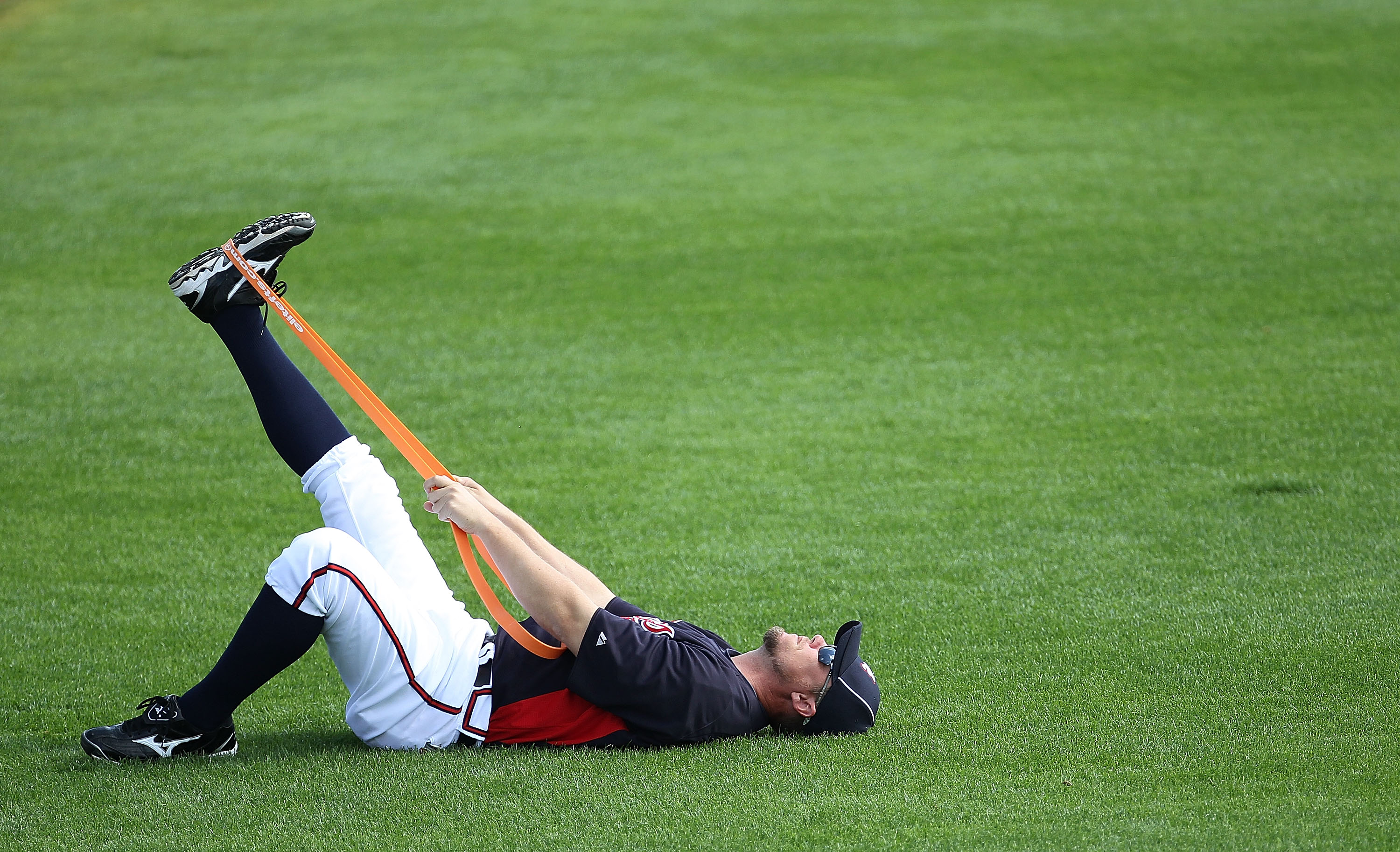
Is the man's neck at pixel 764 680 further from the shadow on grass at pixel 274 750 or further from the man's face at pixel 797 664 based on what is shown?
the shadow on grass at pixel 274 750

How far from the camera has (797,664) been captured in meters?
3.54

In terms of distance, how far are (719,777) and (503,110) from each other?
1204 centimetres

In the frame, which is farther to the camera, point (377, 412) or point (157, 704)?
point (377, 412)

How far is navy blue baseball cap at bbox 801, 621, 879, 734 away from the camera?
3527 millimetres

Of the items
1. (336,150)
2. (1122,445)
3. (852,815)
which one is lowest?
(1122,445)

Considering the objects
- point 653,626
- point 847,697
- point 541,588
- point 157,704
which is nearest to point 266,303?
point 157,704

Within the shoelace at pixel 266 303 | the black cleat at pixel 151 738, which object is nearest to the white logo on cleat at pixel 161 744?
the black cleat at pixel 151 738

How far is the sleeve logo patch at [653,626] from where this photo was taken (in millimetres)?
3559

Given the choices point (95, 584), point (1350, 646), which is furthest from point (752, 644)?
point (95, 584)

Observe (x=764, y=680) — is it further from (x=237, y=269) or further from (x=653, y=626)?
(x=237, y=269)

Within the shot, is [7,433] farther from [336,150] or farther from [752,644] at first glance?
[336,150]

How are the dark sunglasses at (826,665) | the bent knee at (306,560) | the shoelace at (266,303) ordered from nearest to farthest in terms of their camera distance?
the bent knee at (306,560)
the dark sunglasses at (826,665)
the shoelace at (266,303)

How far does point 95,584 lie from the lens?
5137 mm

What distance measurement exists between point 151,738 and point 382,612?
0.77 m
